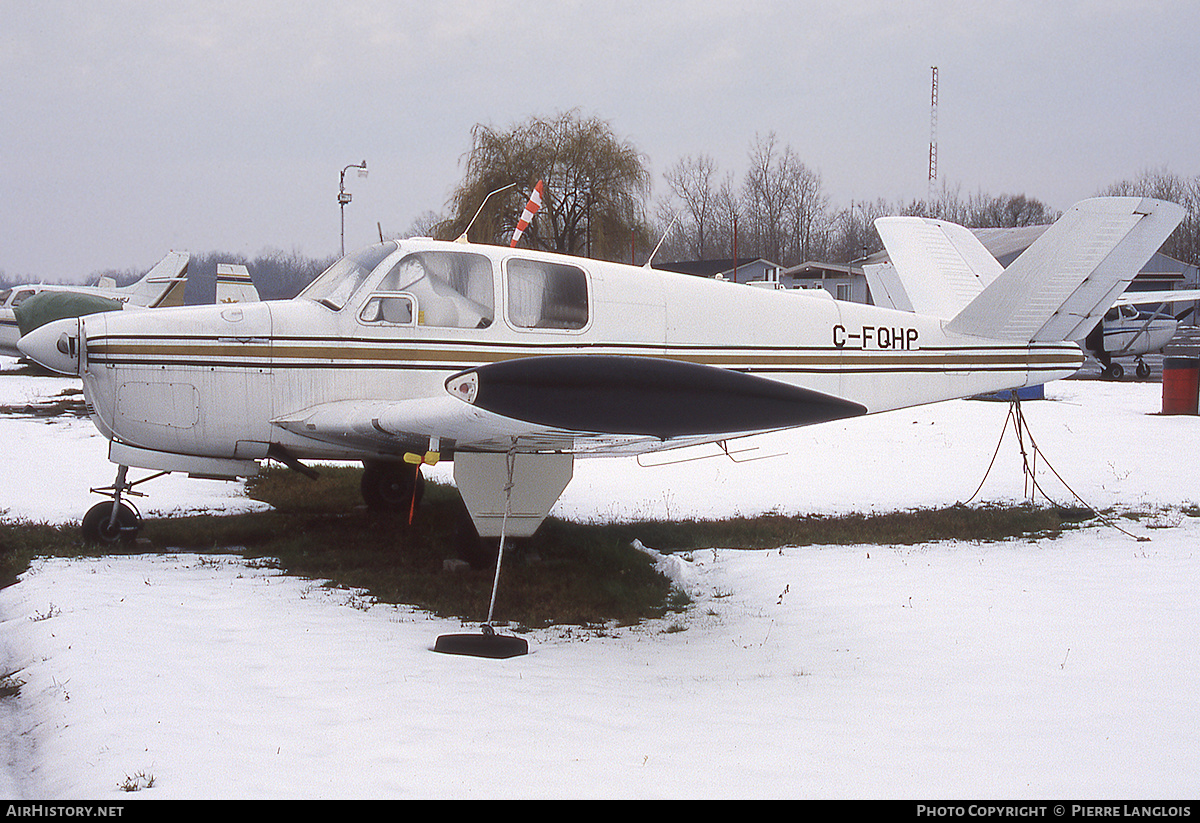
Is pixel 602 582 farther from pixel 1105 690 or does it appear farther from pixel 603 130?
pixel 603 130

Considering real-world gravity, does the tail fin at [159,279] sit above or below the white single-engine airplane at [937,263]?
above

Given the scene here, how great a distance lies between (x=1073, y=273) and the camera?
7195 mm

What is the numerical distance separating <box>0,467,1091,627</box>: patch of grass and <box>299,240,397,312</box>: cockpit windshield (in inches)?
72.1

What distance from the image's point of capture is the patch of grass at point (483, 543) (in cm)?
568

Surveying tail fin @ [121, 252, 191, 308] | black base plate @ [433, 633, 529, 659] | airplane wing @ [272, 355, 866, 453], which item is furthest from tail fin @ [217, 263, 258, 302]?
airplane wing @ [272, 355, 866, 453]

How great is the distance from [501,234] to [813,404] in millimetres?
23472

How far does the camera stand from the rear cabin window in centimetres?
Answer: 630

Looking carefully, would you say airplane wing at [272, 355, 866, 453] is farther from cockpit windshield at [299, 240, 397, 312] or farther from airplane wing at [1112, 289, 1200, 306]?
airplane wing at [1112, 289, 1200, 306]

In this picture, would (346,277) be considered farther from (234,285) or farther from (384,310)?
(234,285)

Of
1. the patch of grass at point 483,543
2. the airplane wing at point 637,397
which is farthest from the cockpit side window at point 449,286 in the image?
the airplane wing at point 637,397

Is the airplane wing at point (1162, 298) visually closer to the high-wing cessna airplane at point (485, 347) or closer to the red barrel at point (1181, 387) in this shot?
the red barrel at point (1181, 387)

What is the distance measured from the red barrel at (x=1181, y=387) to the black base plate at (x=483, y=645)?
1565cm

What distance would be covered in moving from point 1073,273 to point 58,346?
7987 mm

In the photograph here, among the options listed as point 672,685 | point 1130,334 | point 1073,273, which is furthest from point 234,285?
point 1130,334
